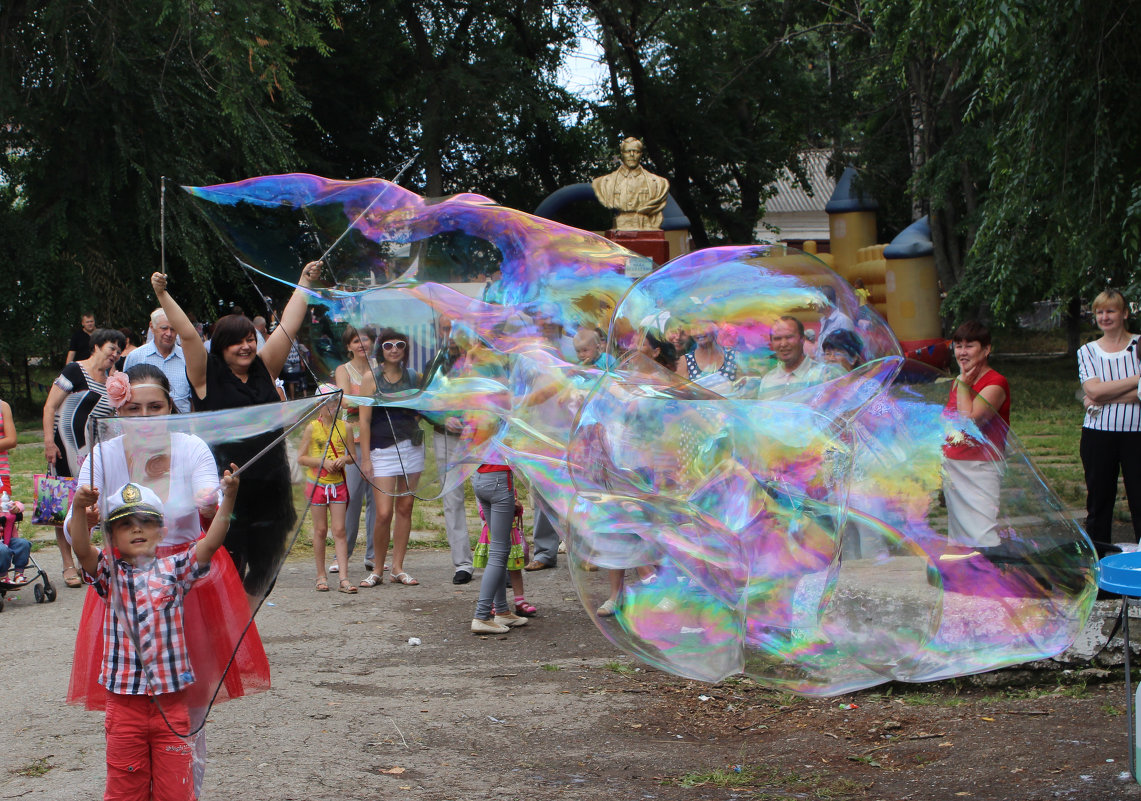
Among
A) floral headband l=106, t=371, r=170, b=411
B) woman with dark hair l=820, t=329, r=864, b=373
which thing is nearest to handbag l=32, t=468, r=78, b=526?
floral headband l=106, t=371, r=170, b=411

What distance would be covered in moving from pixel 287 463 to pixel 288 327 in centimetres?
186

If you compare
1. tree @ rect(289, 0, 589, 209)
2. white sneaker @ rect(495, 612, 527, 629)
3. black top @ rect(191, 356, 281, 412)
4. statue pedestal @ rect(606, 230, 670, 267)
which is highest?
tree @ rect(289, 0, 589, 209)

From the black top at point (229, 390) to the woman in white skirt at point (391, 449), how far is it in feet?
2.21

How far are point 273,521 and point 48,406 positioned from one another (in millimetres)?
5010

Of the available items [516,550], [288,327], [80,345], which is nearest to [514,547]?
[516,550]

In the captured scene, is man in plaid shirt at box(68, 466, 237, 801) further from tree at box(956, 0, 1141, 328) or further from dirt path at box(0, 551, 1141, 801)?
tree at box(956, 0, 1141, 328)

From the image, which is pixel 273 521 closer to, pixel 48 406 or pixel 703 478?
pixel 703 478

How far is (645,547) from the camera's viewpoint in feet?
13.3

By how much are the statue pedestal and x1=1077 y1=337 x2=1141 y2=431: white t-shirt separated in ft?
25.9

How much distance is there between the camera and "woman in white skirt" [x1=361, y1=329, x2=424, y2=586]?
5418mm

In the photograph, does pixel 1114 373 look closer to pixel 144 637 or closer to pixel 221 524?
pixel 221 524

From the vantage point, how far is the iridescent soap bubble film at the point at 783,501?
3908 mm

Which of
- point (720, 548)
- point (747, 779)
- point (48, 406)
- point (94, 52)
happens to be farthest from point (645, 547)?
point (94, 52)

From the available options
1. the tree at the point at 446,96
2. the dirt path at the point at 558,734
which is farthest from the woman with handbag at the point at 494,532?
the tree at the point at 446,96
